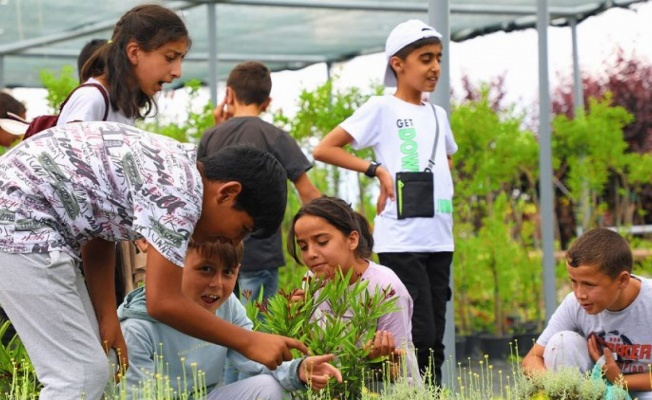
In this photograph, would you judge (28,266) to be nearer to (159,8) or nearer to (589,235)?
(159,8)

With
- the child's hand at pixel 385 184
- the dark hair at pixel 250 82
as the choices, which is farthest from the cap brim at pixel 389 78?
the dark hair at pixel 250 82

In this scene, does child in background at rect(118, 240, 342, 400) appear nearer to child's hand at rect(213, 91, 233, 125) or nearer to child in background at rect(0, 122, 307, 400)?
child in background at rect(0, 122, 307, 400)

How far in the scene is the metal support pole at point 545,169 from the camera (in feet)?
28.1

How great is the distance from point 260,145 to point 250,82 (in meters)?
0.44

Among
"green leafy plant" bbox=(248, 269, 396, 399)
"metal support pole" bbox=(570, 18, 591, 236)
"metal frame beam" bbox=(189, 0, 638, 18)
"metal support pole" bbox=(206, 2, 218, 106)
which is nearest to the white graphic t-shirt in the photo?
"green leafy plant" bbox=(248, 269, 396, 399)

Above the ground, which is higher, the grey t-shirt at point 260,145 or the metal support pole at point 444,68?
the metal support pole at point 444,68

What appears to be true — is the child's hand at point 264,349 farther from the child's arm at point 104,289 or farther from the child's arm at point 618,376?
the child's arm at point 618,376

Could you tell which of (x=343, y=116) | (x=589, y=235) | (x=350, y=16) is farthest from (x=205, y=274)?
(x=350, y=16)

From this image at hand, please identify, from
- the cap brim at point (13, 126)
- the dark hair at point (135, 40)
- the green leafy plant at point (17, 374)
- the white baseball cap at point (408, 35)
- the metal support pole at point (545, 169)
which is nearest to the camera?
the green leafy plant at point (17, 374)

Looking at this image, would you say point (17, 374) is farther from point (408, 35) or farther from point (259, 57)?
point (259, 57)

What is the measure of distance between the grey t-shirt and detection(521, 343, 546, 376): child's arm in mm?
1933

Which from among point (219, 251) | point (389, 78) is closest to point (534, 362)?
point (219, 251)

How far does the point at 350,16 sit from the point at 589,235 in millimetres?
7626

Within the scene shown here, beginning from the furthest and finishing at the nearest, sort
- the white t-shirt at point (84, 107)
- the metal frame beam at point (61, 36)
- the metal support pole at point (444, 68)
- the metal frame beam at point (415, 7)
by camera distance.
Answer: the metal frame beam at point (61, 36) < the metal frame beam at point (415, 7) < the metal support pole at point (444, 68) < the white t-shirt at point (84, 107)
